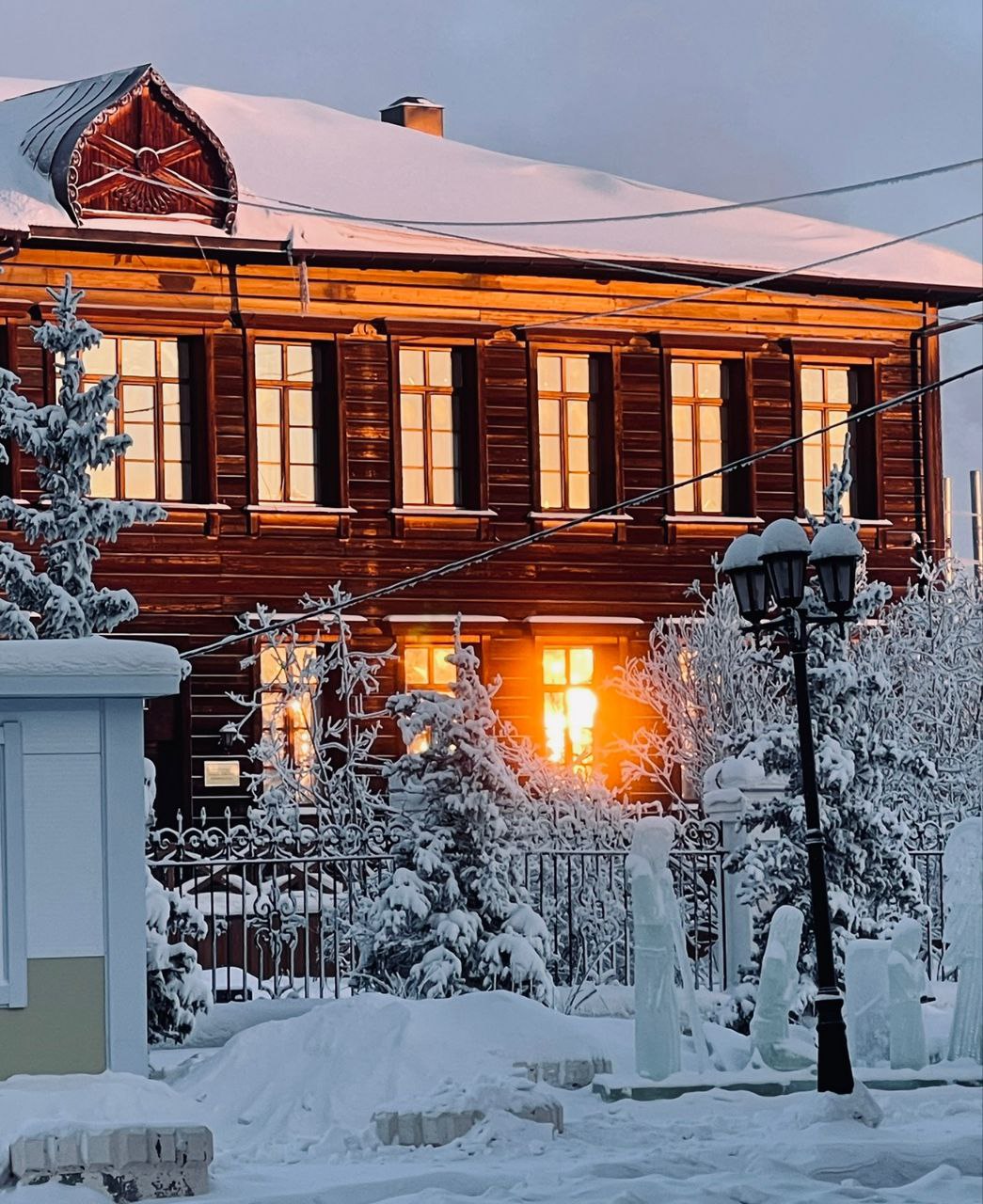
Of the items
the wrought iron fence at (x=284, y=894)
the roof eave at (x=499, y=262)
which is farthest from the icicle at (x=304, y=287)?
the wrought iron fence at (x=284, y=894)

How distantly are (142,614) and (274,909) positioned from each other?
29.5 ft

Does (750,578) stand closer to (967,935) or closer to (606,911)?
(967,935)

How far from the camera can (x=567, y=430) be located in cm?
2989

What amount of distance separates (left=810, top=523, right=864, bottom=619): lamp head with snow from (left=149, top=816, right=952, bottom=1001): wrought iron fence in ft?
11.0

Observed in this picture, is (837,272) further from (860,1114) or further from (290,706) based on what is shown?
(860,1114)

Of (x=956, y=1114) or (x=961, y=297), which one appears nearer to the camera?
(x=956, y=1114)

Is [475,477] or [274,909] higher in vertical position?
[475,477]

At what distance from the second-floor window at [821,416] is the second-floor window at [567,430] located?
2838mm

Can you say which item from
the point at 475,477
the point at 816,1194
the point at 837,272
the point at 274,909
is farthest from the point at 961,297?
the point at 816,1194

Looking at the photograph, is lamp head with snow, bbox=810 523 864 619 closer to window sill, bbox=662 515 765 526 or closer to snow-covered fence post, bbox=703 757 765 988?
snow-covered fence post, bbox=703 757 765 988

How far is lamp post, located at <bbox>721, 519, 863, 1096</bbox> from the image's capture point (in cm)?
1414

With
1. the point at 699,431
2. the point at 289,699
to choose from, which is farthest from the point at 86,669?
the point at 699,431

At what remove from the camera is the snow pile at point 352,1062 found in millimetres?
13320

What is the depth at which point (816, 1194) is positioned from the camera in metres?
11.3
